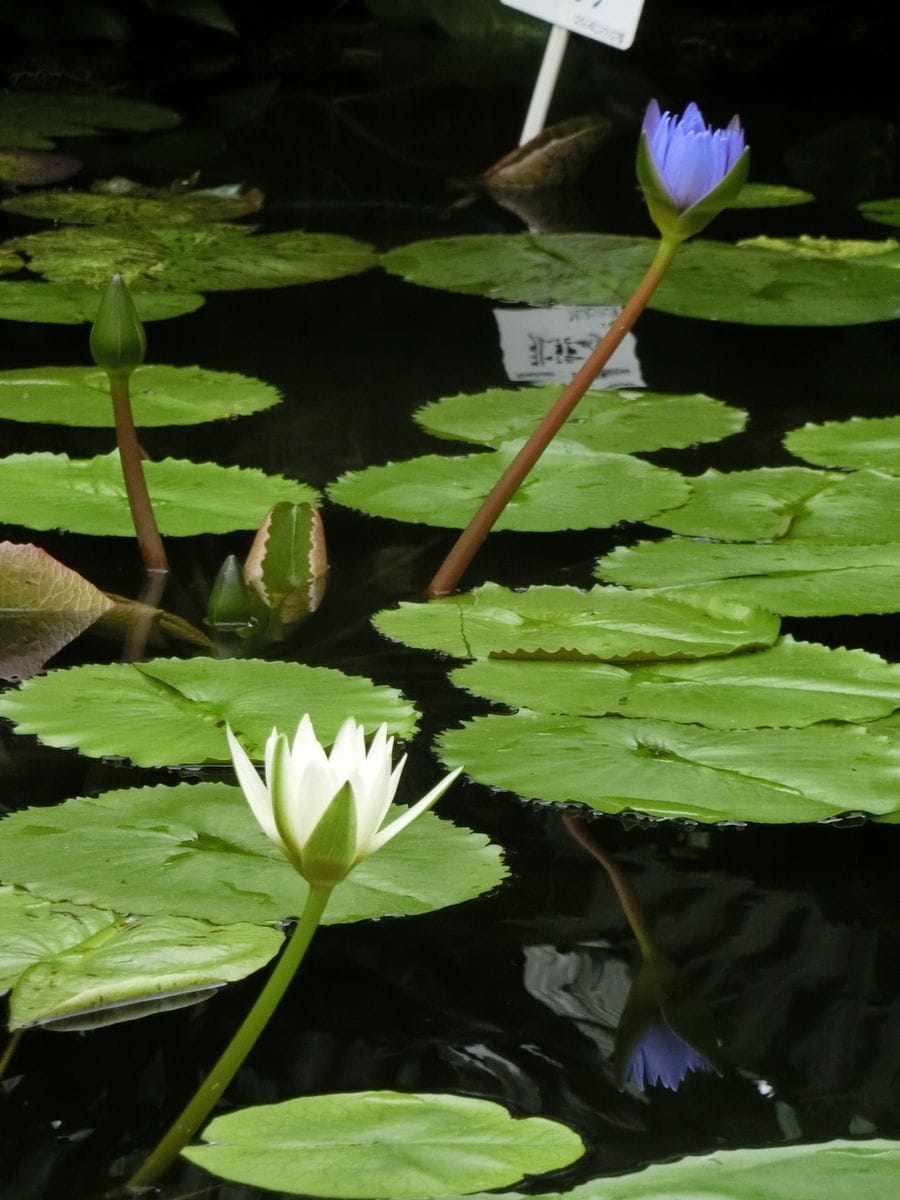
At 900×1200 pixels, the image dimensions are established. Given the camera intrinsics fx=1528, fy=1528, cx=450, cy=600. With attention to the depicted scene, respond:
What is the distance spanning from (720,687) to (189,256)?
1.56 m

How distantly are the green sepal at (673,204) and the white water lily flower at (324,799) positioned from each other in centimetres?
58

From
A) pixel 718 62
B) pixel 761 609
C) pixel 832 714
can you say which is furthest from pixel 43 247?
pixel 718 62

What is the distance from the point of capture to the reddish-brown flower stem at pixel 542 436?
43.4 inches

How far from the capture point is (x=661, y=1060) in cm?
73

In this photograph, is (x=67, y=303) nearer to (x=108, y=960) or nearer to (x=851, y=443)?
(x=851, y=443)

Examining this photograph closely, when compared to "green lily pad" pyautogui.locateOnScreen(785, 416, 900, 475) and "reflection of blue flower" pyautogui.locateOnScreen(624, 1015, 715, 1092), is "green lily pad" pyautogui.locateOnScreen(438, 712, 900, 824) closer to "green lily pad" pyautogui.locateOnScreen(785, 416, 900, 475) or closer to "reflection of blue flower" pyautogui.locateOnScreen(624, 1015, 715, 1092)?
"reflection of blue flower" pyautogui.locateOnScreen(624, 1015, 715, 1092)

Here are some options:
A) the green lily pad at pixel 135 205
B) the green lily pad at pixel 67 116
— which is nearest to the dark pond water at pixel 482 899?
the green lily pad at pixel 135 205

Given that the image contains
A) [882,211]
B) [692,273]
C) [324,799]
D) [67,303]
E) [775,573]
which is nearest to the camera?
[324,799]

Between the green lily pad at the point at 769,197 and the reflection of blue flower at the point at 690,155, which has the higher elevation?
the reflection of blue flower at the point at 690,155

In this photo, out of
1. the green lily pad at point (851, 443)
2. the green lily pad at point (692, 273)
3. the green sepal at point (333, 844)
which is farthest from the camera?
the green lily pad at point (692, 273)

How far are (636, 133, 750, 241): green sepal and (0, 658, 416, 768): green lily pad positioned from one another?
37cm

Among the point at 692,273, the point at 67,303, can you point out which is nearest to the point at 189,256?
the point at 67,303

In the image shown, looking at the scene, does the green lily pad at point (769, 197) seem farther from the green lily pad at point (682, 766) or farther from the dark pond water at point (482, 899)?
the green lily pad at point (682, 766)

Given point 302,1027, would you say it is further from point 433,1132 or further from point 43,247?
point 43,247
